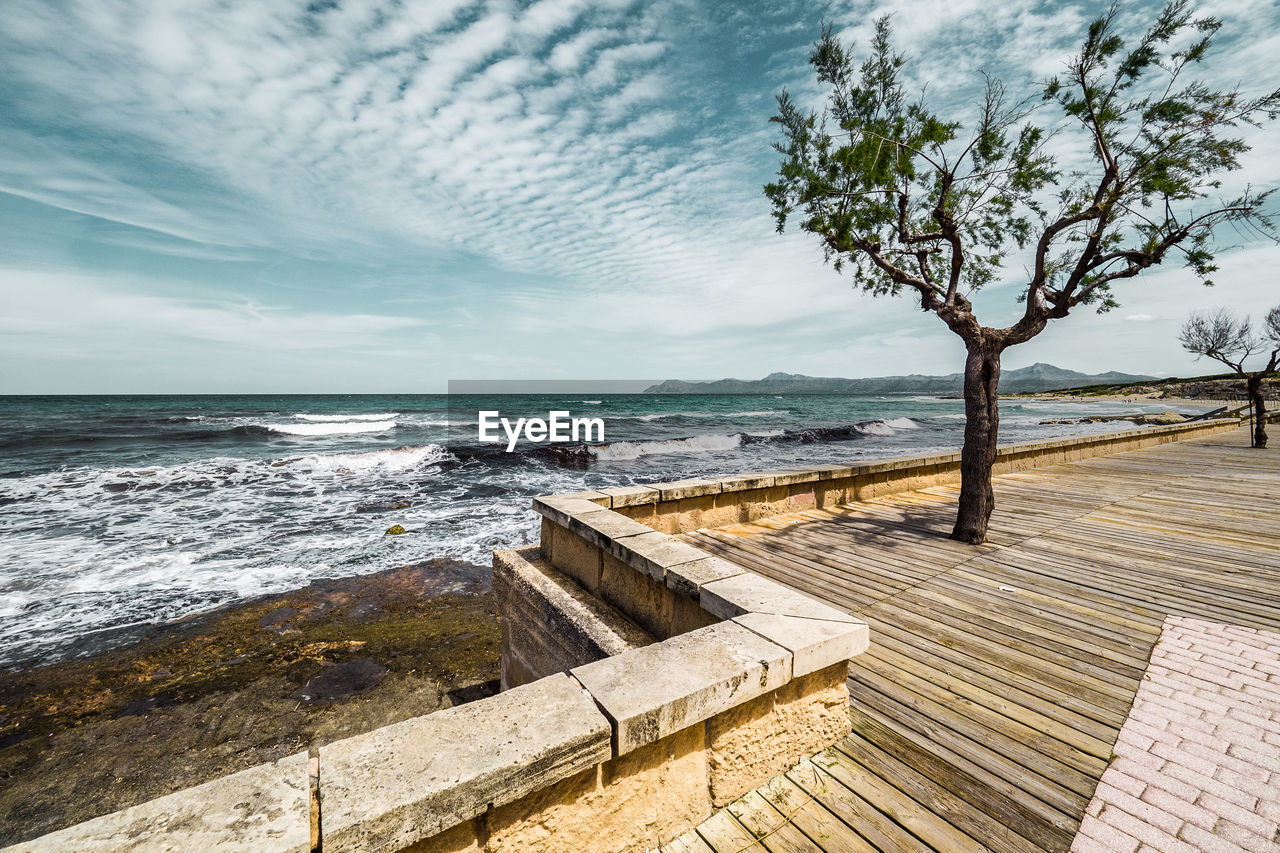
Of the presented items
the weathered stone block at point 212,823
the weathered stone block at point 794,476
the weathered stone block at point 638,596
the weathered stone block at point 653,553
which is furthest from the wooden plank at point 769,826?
the weathered stone block at point 794,476

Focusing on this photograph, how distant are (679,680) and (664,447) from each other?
21.0 m

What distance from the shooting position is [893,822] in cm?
196

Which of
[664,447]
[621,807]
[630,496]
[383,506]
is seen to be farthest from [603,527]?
[664,447]

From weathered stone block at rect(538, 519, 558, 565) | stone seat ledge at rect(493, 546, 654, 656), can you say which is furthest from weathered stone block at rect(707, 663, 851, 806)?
weathered stone block at rect(538, 519, 558, 565)

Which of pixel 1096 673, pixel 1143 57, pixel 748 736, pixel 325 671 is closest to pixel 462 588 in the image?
pixel 325 671

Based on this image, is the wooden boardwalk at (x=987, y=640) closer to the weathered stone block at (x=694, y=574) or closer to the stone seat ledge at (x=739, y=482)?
the stone seat ledge at (x=739, y=482)

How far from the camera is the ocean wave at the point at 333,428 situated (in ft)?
98.4

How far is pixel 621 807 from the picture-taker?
174 centimetres

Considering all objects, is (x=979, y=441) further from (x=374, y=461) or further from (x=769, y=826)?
(x=374, y=461)

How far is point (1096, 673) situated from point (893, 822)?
6.05ft

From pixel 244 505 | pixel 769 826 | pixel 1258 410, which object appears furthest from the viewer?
pixel 1258 410

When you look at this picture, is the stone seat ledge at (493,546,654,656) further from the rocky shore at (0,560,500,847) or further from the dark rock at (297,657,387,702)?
the dark rock at (297,657,387,702)

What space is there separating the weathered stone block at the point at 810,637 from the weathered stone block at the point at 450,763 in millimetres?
832

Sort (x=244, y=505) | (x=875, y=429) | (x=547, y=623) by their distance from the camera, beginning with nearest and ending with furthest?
1. (x=547, y=623)
2. (x=244, y=505)
3. (x=875, y=429)
